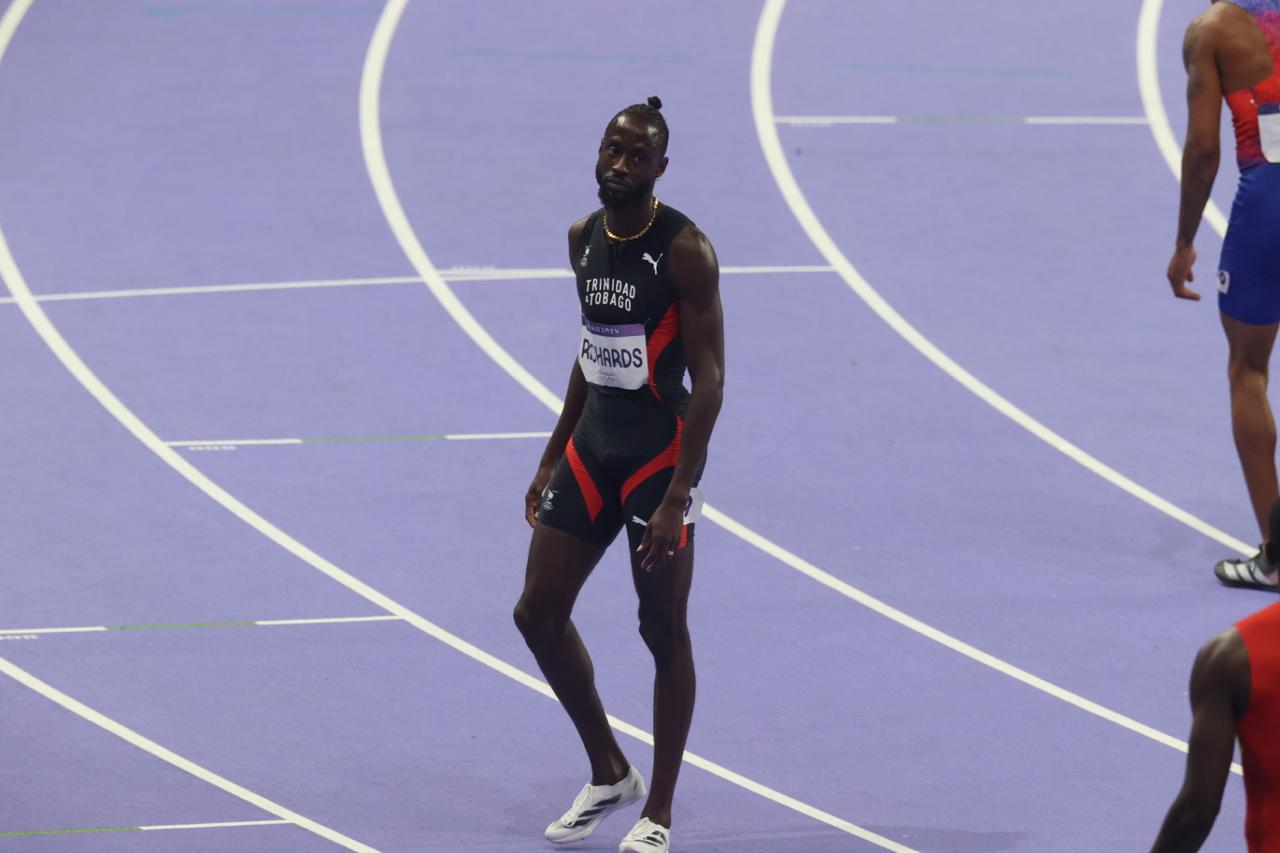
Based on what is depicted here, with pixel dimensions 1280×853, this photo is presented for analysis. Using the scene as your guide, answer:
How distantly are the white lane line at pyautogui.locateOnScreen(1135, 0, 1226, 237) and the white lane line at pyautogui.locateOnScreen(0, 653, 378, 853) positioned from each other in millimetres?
7268

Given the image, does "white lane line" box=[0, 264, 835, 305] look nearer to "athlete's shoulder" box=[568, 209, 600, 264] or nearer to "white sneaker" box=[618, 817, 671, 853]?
"athlete's shoulder" box=[568, 209, 600, 264]

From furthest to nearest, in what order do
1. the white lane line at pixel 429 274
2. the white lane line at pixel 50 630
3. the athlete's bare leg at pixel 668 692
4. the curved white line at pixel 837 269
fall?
1. the white lane line at pixel 50 630
2. the curved white line at pixel 837 269
3. the white lane line at pixel 429 274
4. the athlete's bare leg at pixel 668 692

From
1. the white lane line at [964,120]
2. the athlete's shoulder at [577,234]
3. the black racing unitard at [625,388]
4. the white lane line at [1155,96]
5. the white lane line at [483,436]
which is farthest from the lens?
the white lane line at [964,120]

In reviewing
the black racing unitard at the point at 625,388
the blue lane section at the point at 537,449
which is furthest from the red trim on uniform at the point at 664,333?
the blue lane section at the point at 537,449

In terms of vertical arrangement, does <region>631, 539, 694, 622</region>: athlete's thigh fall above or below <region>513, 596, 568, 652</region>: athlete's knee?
above

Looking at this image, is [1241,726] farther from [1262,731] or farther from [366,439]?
[366,439]

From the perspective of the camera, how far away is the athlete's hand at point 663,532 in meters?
5.91

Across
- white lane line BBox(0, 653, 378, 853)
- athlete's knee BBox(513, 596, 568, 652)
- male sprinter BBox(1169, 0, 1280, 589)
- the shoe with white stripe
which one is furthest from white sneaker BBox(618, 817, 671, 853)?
the shoe with white stripe

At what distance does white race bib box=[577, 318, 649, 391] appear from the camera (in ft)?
20.0

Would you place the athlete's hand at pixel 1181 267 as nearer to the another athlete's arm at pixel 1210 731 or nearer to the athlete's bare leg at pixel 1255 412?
the athlete's bare leg at pixel 1255 412

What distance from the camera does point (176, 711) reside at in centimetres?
723

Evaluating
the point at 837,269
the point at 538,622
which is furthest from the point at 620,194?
the point at 837,269

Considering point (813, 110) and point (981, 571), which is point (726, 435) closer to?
point (981, 571)

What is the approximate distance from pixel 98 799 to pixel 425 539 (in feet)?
7.83
